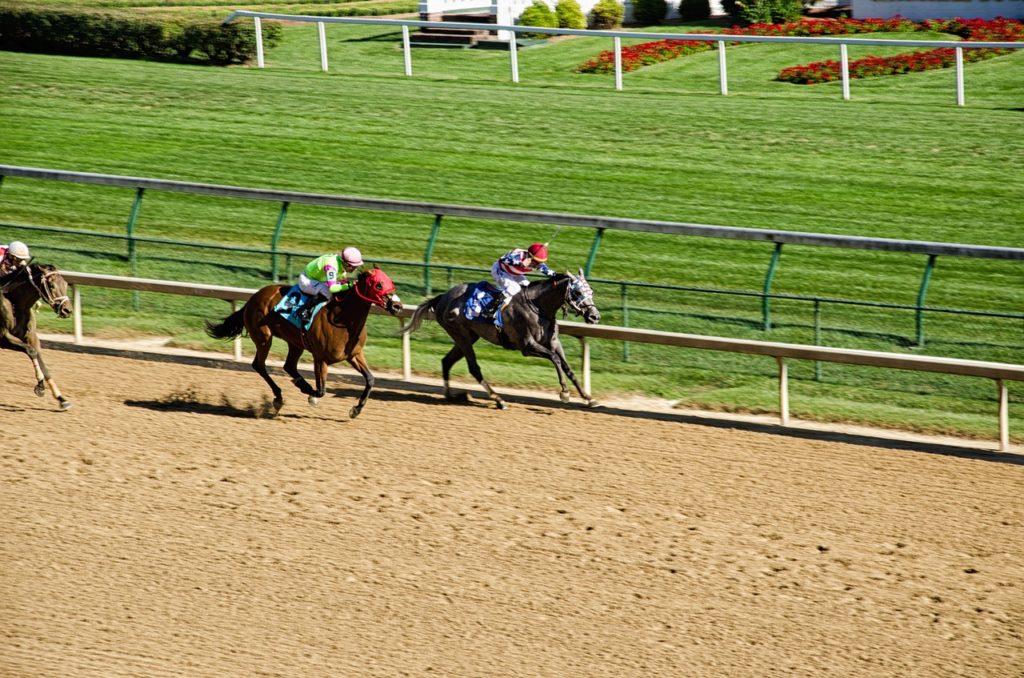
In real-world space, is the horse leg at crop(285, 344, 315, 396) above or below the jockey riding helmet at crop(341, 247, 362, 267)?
below

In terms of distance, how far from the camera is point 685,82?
802 inches

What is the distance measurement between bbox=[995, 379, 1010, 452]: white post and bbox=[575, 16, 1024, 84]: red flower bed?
10506mm

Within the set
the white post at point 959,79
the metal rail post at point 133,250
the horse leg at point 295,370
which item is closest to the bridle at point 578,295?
the horse leg at point 295,370

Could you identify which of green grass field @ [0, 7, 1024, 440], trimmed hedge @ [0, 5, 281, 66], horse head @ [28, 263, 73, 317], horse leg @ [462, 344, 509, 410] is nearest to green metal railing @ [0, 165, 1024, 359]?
green grass field @ [0, 7, 1024, 440]

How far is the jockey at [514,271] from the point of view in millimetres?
11297

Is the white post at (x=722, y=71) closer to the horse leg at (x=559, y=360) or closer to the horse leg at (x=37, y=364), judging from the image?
the horse leg at (x=559, y=360)

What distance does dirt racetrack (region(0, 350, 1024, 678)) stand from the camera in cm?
691

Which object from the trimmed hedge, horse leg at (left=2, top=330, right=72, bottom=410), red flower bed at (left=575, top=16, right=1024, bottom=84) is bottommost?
horse leg at (left=2, top=330, right=72, bottom=410)

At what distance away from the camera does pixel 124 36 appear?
22531 mm

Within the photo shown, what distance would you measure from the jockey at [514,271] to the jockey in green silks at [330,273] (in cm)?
135

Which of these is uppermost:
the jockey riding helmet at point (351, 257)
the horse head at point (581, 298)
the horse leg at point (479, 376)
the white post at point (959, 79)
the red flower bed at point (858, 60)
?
the red flower bed at point (858, 60)

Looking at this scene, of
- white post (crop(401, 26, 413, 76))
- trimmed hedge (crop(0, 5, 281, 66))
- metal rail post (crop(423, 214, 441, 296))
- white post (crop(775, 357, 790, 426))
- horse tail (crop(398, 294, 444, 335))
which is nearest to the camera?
white post (crop(775, 357, 790, 426))

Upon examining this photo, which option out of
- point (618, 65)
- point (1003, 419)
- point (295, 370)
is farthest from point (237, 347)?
point (618, 65)

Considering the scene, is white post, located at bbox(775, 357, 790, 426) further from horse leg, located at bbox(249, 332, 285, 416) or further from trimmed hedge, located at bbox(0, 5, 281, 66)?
trimmed hedge, located at bbox(0, 5, 281, 66)
